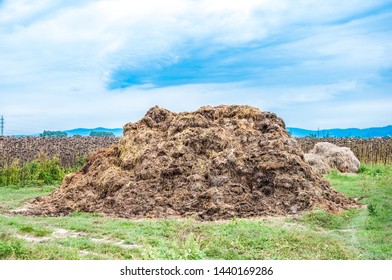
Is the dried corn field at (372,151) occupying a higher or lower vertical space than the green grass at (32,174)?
higher

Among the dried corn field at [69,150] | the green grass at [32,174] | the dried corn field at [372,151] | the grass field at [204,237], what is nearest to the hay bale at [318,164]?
the dried corn field at [372,151]

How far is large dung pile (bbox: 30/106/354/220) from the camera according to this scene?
41.3 ft

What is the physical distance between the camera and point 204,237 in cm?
930

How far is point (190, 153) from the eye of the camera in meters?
14.1

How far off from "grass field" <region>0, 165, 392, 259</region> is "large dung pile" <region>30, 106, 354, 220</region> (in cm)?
89

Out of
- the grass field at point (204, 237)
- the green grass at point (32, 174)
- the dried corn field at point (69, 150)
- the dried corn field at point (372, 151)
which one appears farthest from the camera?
Answer: the dried corn field at point (372, 151)

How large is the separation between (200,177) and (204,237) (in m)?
4.08

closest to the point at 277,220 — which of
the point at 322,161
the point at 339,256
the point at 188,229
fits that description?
the point at 188,229

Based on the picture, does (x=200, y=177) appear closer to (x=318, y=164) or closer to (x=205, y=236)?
(x=205, y=236)

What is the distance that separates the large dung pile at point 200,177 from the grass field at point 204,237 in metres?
0.89

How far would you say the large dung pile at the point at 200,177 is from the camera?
496 inches

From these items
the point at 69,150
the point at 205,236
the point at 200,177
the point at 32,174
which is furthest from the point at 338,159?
the point at 205,236

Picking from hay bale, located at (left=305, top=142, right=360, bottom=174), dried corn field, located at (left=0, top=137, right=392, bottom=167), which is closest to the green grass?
dried corn field, located at (left=0, top=137, right=392, bottom=167)

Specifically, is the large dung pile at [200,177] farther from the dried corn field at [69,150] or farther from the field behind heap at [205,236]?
the dried corn field at [69,150]
